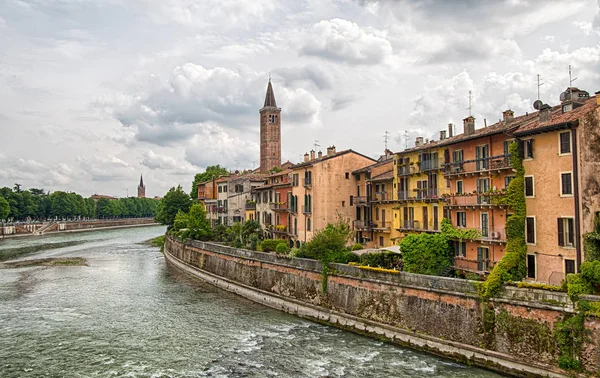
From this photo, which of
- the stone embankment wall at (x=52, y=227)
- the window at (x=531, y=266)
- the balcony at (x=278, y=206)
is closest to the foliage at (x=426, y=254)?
the window at (x=531, y=266)

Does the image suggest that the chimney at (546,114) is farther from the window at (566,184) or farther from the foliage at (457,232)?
the foliage at (457,232)

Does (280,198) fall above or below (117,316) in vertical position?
above

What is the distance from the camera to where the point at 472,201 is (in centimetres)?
3069

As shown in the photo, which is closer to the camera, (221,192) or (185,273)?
(185,273)

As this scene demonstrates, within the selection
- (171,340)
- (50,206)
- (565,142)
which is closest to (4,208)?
(50,206)

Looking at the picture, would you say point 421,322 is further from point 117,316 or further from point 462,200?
point 117,316

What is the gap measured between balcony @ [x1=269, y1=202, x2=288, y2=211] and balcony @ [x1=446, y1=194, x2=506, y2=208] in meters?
23.4

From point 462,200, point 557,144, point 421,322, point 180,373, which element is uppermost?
point 557,144

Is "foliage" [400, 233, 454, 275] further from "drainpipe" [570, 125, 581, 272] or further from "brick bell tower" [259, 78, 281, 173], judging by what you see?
"brick bell tower" [259, 78, 281, 173]

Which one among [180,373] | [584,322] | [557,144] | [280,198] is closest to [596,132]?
[557,144]

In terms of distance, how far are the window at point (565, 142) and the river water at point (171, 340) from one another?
1239cm

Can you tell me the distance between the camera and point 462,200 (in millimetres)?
31516

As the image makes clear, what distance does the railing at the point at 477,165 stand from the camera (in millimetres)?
28469

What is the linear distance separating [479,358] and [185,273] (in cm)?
4026
